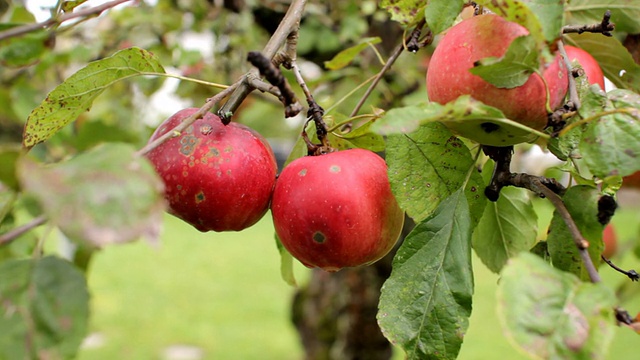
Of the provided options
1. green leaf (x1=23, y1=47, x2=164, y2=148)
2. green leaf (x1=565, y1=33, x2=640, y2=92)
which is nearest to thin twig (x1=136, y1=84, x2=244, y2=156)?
green leaf (x1=23, y1=47, x2=164, y2=148)

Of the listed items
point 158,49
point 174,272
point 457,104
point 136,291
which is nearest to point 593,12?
point 457,104

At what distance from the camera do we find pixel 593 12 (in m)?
0.88

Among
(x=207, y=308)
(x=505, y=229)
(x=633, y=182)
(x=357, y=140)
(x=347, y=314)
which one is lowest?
(x=207, y=308)

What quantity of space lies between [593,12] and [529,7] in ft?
1.24

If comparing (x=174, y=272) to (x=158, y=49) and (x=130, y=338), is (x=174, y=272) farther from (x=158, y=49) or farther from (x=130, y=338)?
(x=158, y=49)

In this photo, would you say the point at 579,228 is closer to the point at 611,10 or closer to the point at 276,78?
the point at 276,78

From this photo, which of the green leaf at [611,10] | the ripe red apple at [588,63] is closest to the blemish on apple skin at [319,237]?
the ripe red apple at [588,63]

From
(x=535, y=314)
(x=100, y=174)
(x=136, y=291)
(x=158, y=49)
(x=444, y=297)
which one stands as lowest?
(x=136, y=291)

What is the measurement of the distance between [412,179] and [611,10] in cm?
42

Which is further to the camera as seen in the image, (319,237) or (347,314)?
(347,314)

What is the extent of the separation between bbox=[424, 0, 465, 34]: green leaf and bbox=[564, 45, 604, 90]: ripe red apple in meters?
0.19

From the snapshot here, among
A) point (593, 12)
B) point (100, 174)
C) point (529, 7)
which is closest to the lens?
point (100, 174)

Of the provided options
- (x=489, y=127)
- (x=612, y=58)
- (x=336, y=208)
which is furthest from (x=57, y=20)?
(x=612, y=58)

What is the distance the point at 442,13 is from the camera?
2.21 ft
